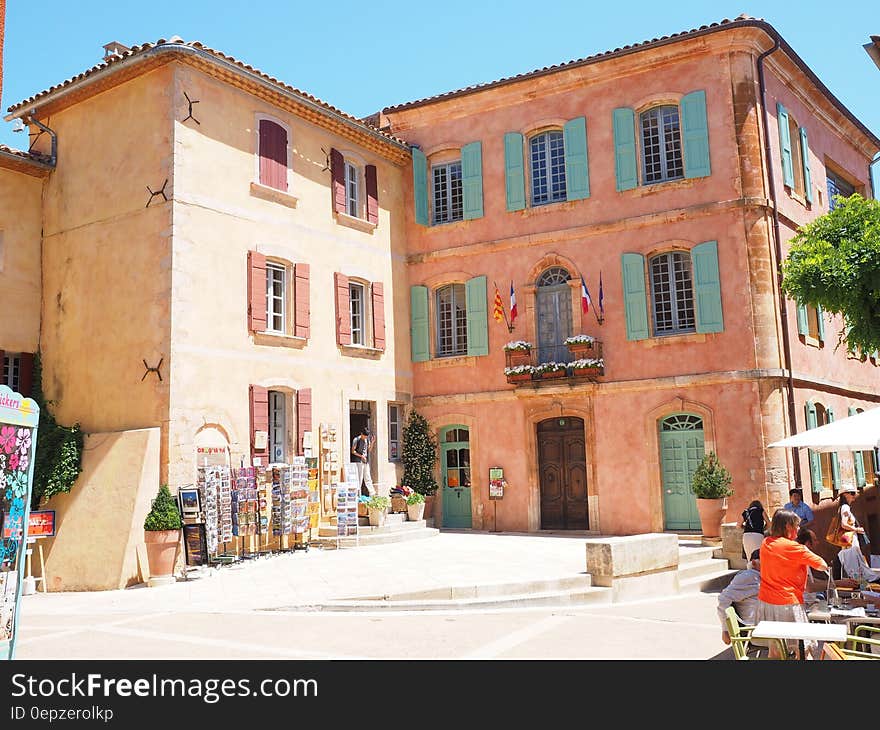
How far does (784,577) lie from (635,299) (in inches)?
449

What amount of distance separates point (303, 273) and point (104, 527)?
6198 mm

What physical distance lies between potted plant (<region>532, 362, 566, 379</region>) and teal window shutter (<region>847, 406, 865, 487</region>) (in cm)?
679

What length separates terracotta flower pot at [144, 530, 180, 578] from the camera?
1312 centimetres

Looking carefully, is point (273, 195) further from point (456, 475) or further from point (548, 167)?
point (456, 475)

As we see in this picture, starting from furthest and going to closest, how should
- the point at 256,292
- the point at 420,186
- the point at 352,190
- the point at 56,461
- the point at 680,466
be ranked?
the point at 420,186 → the point at 352,190 → the point at 680,466 → the point at 256,292 → the point at 56,461

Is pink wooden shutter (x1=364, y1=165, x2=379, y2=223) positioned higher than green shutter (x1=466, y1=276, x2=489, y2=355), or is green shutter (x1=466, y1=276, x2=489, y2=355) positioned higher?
pink wooden shutter (x1=364, y1=165, x2=379, y2=223)

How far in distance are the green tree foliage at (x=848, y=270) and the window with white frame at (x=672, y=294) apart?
15.7 feet

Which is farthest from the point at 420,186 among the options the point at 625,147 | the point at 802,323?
the point at 802,323

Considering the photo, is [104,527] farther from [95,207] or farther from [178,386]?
[95,207]

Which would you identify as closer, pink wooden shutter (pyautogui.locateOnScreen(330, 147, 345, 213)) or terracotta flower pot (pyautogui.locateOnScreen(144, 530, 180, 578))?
terracotta flower pot (pyautogui.locateOnScreen(144, 530, 180, 578))

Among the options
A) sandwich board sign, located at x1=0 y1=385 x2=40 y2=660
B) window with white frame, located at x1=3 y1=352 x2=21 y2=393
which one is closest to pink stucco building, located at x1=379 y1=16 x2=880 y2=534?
window with white frame, located at x1=3 y1=352 x2=21 y2=393

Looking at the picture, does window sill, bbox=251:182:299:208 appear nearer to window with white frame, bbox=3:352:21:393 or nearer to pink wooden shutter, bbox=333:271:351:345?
pink wooden shutter, bbox=333:271:351:345

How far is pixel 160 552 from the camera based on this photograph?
13.1m
